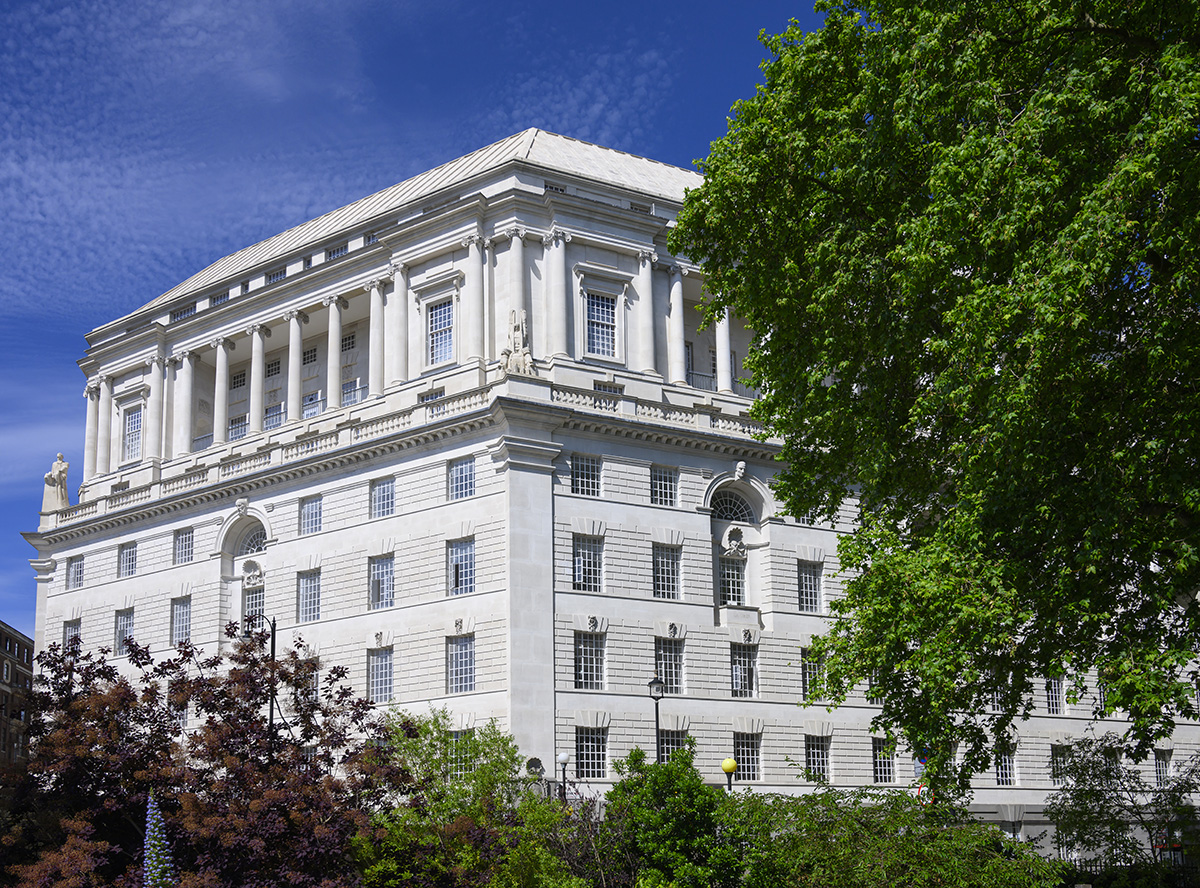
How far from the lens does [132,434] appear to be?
2965 inches

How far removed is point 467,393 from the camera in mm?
54688

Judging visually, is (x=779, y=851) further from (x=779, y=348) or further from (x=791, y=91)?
(x=791, y=91)

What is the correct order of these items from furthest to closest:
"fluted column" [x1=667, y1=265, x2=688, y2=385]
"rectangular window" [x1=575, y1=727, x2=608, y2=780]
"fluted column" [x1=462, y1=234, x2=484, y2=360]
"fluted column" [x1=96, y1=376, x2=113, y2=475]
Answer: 1. "fluted column" [x1=96, y1=376, x2=113, y2=475]
2. "fluted column" [x1=667, y1=265, x2=688, y2=385]
3. "fluted column" [x1=462, y1=234, x2=484, y2=360]
4. "rectangular window" [x1=575, y1=727, x2=608, y2=780]

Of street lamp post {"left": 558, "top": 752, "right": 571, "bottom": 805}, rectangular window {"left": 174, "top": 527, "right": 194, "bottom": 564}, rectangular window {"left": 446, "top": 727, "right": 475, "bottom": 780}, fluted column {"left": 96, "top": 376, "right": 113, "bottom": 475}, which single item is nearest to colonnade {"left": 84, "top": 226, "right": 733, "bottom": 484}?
fluted column {"left": 96, "top": 376, "right": 113, "bottom": 475}

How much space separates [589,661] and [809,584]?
1187 cm

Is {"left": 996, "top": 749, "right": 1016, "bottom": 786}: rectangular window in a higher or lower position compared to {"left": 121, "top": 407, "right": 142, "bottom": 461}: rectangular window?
lower

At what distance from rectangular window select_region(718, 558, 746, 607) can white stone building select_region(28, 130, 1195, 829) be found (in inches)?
3.9

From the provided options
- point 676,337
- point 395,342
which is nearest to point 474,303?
point 395,342

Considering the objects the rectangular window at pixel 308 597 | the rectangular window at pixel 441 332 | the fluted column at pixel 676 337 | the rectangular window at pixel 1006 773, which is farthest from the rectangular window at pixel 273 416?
the rectangular window at pixel 1006 773

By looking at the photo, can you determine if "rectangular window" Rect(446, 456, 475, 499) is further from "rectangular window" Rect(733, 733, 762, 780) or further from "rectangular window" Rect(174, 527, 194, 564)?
"rectangular window" Rect(174, 527, 194, 564)

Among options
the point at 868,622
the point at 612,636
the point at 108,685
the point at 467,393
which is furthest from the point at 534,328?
the point at 868,622

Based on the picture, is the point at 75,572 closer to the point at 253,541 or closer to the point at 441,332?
the point at 253,541

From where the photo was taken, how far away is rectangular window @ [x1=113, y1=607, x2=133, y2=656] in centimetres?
6562

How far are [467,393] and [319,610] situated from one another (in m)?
11.5
